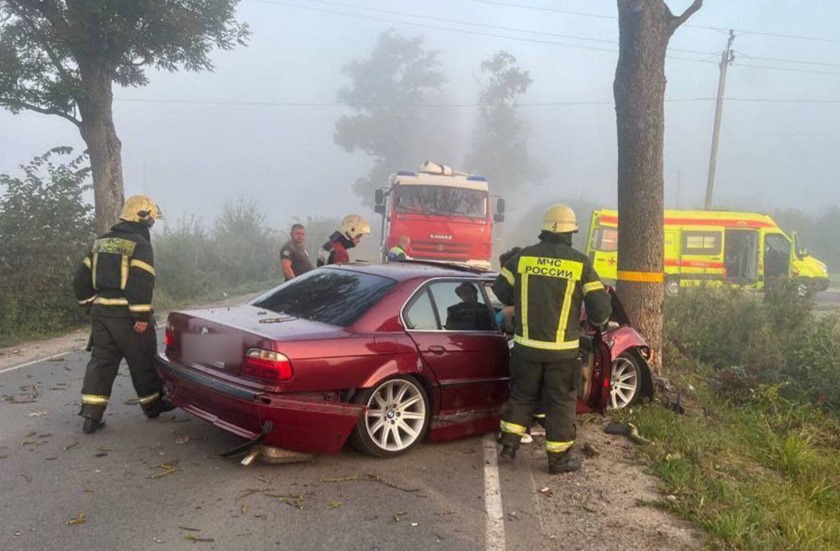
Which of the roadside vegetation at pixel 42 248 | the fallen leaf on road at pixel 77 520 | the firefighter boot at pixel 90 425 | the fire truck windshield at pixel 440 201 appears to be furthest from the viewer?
the fire truck windshield at pixel 440 201

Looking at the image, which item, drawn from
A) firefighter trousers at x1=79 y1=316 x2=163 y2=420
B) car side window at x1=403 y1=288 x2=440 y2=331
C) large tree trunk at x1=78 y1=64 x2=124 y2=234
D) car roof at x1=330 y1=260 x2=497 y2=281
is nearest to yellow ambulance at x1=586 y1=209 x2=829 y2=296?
large tree trunk at x1=78 y1=64 x2=124 y2=234

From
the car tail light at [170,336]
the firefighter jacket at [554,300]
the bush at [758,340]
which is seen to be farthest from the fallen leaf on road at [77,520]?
the bush at [758,340]

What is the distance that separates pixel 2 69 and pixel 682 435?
14.2 metres

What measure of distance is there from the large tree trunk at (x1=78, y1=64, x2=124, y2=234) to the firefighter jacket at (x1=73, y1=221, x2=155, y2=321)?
9.77 meters

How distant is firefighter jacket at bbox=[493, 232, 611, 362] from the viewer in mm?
4816

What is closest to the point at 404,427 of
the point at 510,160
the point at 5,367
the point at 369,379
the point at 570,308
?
the point at 369,379

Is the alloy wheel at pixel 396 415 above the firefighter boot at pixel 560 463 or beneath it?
above

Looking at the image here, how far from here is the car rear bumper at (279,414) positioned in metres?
4.24

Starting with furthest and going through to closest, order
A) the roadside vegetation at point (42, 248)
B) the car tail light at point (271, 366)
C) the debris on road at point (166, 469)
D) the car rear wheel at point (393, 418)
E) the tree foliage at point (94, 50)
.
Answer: the tree foliage at point (94, 50) → the roadside vegetation at point (42, 248) → the car rear wheel at point (393, 418) → the debris on road at point (166, 469) → the car tail light at point (271, 366)

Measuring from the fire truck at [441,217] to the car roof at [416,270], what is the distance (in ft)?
32.4

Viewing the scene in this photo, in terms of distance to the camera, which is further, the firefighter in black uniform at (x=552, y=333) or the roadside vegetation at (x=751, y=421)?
the firefighter in black uniform at (x=552, y=333)

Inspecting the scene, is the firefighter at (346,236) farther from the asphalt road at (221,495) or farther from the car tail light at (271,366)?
the car tail light at (271,366)

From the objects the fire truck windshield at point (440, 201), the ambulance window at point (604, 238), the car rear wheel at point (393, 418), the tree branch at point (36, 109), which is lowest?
the car rear wheel at point (393, 418)

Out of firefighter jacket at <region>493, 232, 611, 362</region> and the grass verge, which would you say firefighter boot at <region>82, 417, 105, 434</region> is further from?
the grass verge
